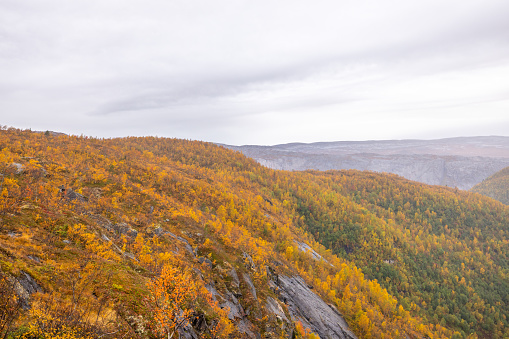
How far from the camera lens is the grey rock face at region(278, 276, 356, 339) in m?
36.9

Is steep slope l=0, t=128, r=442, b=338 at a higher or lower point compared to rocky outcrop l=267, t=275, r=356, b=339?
higher

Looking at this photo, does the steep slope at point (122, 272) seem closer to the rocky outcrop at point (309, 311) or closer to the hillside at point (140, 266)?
the hillside at point (140, 266)

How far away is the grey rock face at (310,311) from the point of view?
3694 centimetres

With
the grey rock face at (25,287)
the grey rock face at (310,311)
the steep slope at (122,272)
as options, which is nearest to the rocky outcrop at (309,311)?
the grey rock face at (310,311)

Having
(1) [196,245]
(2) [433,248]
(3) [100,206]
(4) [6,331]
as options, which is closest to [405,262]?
(2) [433,248]

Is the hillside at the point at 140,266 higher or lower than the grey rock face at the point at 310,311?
higher

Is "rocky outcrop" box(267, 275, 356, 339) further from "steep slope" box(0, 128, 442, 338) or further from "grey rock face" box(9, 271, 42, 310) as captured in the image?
"grey rock face" box(9, 271, 42, 310)

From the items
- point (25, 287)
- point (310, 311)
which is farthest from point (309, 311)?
point (25, 287)

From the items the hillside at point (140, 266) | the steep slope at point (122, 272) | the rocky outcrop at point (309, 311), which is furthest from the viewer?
the rocky outcrop at point (309, 311)

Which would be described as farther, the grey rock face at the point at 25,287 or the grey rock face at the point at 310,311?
the grey rock face at the point at 310,311

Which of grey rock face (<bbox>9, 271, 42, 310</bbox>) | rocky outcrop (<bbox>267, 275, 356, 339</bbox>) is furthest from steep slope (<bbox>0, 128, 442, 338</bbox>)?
rocky outcrop (<bbox>267, 275, 356, 339</bbox>)

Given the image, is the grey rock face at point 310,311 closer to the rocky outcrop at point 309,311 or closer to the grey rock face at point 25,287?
the rocky outcrop at point 309,311

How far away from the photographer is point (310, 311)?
40.5 meters

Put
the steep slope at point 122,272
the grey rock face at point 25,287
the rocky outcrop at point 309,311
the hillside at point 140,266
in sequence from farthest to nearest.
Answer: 1. the rocky outcrop at point 309,311
2. the hillside at point 140,266
3. the steep slope at point 122,272
4. the grey rock face at point 25,287
